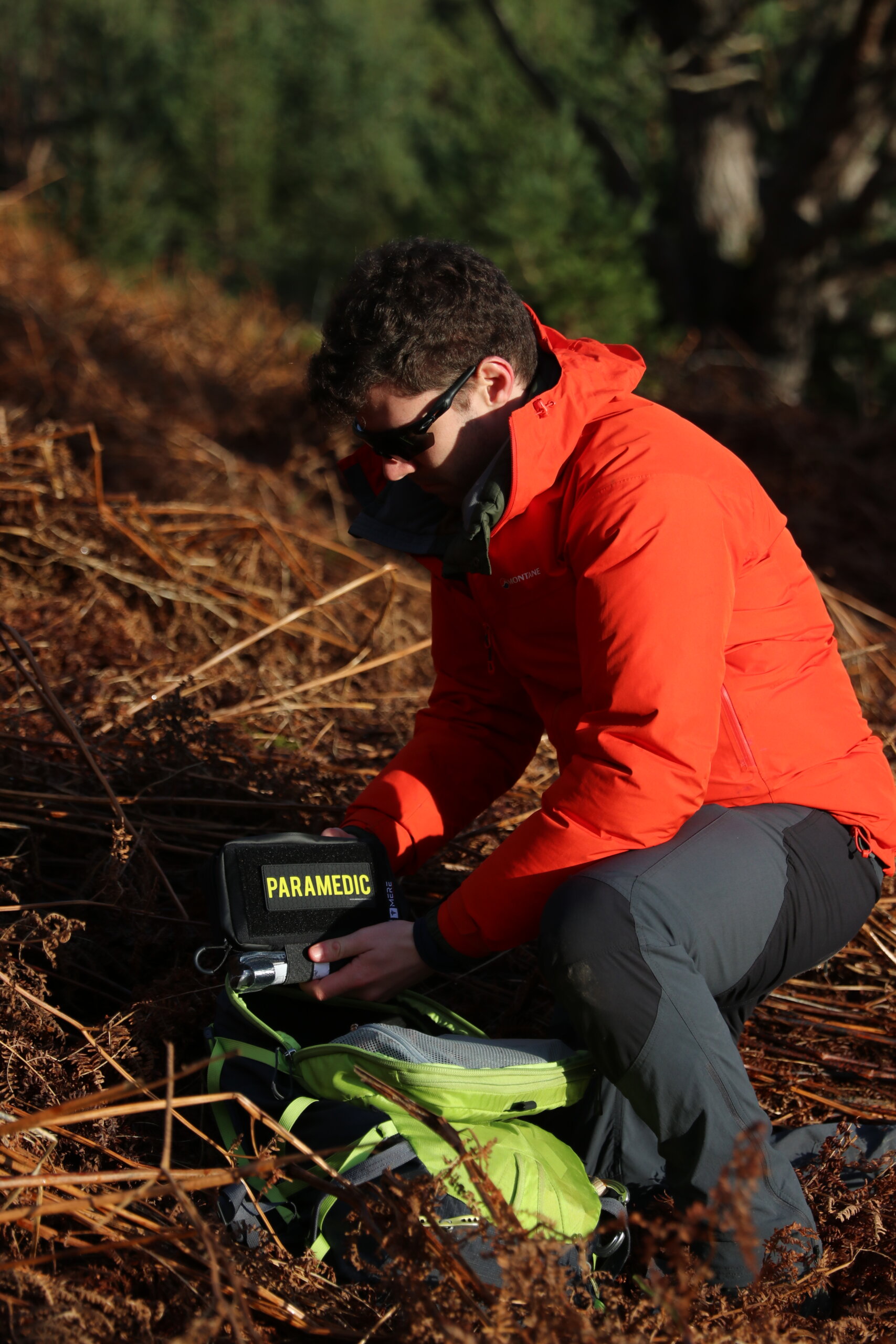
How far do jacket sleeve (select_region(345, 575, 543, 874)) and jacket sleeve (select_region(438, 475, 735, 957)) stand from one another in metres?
0.47

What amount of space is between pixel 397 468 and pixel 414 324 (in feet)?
0.93

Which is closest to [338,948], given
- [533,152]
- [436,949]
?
[436,949]

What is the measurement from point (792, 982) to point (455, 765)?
3.25 ft

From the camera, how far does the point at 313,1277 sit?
157cm

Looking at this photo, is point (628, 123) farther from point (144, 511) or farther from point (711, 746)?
point (711, 746)

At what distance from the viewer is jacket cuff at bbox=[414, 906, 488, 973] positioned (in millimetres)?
1836

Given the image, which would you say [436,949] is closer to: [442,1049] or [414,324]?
[442,1049]

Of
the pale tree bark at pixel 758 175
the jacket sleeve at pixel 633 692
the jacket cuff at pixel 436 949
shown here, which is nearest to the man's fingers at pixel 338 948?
the jacket cuff at pixel 436 949

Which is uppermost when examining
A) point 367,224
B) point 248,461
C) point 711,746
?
point 711,746

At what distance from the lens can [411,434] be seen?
6.54ft

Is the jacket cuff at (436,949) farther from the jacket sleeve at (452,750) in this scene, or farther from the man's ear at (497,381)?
the man's ear at (497,381)

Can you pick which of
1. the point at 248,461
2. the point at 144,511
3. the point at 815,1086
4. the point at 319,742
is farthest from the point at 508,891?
the point at 248,461

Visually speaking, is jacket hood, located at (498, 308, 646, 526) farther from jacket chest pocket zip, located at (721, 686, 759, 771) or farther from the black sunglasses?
jacket chest pocket zip, located at (721, 686, 759, 771)

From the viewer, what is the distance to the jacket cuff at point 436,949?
1.84 meters
